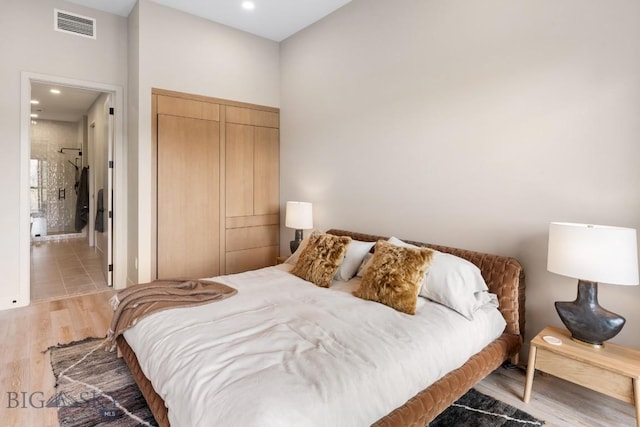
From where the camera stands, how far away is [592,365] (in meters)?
1.77

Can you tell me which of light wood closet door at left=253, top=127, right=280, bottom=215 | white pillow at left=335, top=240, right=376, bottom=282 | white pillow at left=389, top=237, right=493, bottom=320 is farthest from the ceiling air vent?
white pillow at left=389, top=237, right=493, bottom=320

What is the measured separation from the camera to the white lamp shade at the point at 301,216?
3.78 m

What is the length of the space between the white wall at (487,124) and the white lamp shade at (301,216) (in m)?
0.22

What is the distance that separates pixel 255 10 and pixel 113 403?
12.5ft

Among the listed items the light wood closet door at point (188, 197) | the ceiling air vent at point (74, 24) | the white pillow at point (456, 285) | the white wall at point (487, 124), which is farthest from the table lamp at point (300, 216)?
the ceiling air vent at point (74, 24)

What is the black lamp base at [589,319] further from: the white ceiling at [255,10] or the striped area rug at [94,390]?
the white ceiling at [255,10]

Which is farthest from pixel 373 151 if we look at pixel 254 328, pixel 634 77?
pixel 254 328

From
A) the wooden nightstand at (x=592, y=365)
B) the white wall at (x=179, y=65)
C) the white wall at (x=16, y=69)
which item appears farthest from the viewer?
the white wall at (x=179, y=65)

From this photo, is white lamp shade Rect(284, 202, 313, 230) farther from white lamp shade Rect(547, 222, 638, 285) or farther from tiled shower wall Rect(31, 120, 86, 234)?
tiled shower wall Rect(31, 120, 86, 234)

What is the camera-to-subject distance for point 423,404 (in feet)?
5.24

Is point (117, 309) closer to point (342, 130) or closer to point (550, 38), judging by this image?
point (342, 130)

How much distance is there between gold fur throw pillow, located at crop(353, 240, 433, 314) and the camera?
2.14 m

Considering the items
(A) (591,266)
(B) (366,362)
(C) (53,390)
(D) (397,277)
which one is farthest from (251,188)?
(A) (591,266)

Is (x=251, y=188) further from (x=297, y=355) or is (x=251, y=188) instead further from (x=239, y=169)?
(x=297, y=355)
